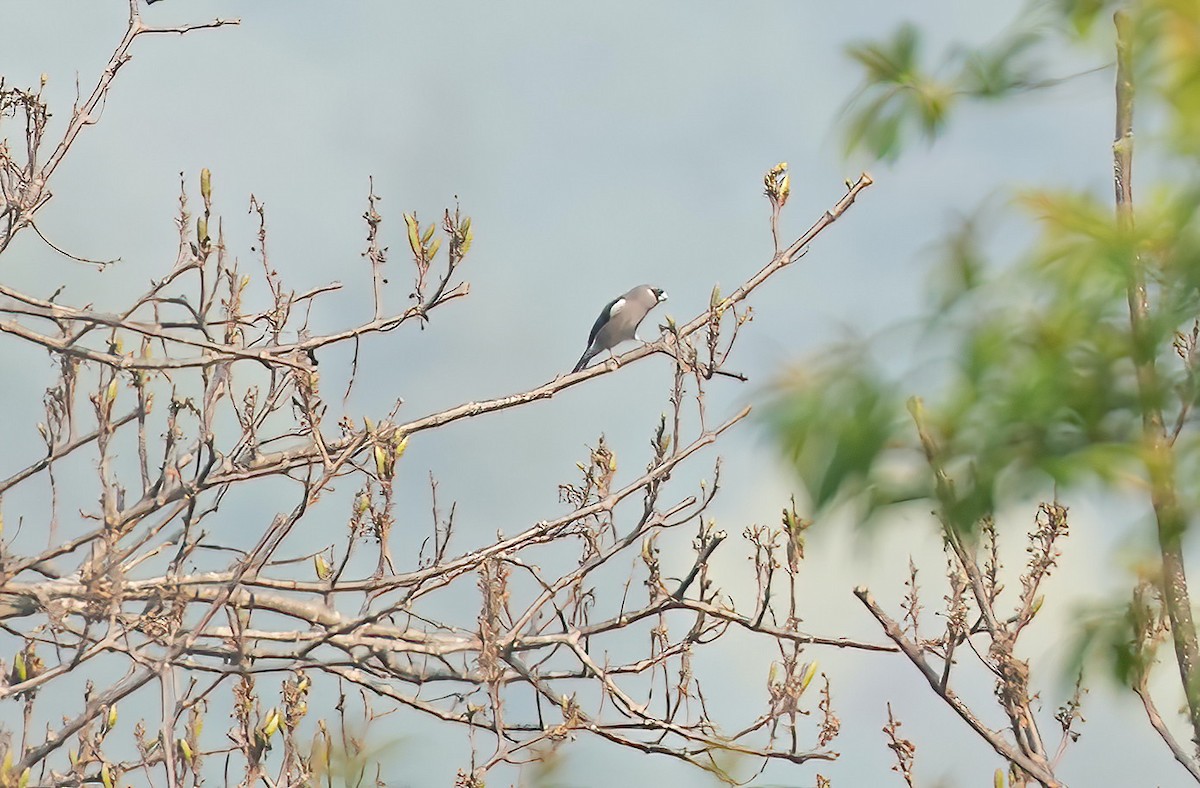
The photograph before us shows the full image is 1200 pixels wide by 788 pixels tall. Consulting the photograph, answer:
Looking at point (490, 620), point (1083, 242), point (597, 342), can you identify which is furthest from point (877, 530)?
point (597, 342)

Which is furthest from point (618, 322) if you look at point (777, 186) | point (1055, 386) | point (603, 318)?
point (1055, 386)

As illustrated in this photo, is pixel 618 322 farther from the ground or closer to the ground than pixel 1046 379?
farther from the ground

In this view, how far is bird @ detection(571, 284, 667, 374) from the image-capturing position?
11.8m

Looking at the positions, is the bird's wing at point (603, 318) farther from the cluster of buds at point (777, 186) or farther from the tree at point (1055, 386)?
the tree at point (1055, 386)

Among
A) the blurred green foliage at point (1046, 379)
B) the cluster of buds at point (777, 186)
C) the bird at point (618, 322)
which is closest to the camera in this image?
the blurred green foliage at point (1046, 379)

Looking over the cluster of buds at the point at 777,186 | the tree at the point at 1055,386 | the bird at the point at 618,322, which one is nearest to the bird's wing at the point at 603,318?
the bird at the point at 618,322

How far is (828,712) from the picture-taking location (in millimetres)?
5543

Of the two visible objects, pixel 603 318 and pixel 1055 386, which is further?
pixel 603 318

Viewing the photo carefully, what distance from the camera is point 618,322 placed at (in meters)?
11.8

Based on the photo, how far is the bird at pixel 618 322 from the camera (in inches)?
465

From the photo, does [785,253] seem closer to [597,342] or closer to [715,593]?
[715,593]

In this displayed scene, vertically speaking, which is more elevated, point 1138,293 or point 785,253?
point 785,253

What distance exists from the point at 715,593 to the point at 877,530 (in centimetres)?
286

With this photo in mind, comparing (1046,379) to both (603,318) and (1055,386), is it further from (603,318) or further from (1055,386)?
(603,318)
